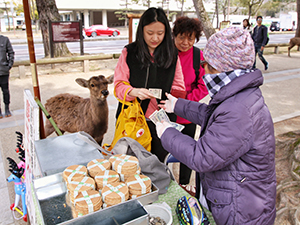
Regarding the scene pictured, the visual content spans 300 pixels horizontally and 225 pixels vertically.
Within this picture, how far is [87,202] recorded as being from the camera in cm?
123

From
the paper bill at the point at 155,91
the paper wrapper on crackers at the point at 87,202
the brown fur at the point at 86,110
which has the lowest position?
the brown fur at the point at 86,110

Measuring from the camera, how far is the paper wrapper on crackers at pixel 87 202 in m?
1.21

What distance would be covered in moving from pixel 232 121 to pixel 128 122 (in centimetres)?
118

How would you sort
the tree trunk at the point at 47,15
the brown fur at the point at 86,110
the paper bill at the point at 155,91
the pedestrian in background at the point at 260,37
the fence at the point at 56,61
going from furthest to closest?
the pedestrian in background at the point at 260,37, the tree trunk at the point at 47,15, the fence at the point at 56,61, the brown fur at the point at 86,110, the paper bill at the point at 155,91

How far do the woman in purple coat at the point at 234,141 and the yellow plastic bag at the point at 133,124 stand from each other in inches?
32.0

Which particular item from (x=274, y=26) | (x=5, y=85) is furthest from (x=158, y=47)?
(x=274, y=26)

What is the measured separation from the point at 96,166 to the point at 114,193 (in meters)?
0.30

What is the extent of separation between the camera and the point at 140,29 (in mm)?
2291

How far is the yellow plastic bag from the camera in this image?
2.19 metres

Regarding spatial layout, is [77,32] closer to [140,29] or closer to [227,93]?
[140,29]

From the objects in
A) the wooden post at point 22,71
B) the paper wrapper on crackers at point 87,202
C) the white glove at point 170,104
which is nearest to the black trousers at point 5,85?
the wooden post at point 22,71

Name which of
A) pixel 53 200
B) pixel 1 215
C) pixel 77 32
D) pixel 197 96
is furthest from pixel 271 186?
pixel 77 32

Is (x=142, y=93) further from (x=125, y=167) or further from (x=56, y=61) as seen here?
(x=56, y=61)

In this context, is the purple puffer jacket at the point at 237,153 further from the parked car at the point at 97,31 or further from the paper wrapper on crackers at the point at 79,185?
the parked car at the point at 97,31
